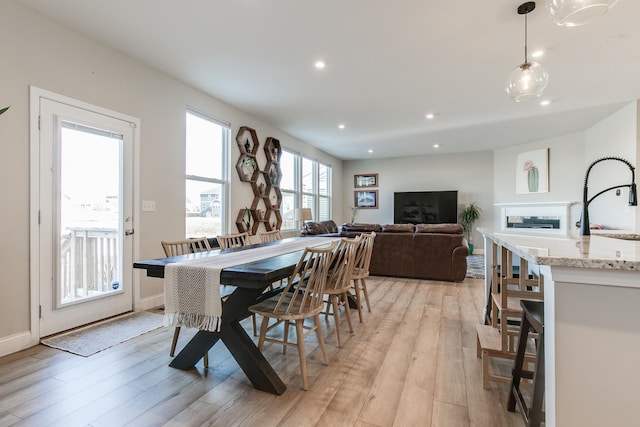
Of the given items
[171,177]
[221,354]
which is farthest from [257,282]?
[171,177]

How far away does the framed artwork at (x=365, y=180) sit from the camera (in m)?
9.17

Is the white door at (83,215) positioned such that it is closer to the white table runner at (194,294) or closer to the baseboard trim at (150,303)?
the baseboard trim at (150,303)

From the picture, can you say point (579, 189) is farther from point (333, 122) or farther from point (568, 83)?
point (333, 122)

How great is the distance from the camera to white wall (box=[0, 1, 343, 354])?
90.9 inches

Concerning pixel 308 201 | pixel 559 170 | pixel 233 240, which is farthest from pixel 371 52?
pixel 559 170

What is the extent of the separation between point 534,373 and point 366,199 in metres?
8.11

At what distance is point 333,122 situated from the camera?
547 centimetres

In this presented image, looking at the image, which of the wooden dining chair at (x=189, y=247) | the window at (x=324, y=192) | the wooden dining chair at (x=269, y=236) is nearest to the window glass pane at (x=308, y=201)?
the window at (x=324, y=192)

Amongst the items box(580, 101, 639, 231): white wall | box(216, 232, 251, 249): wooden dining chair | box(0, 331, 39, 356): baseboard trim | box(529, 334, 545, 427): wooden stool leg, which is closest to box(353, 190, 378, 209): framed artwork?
box(580, 101, 639, 231): white wall

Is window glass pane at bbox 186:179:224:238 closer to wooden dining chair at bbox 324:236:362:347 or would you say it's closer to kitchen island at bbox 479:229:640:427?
wooden dining chair at bbox 324:236:362:347

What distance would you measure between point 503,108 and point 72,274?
19.1 ft

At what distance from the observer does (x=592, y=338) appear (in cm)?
96

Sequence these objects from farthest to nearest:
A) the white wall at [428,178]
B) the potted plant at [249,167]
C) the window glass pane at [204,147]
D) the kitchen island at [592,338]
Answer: the white wall at [428,178] → the potted plant at [249,167] → the window glass pane at [204,147] → the kitchen island at [592,338]

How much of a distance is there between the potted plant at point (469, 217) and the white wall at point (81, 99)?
21.5 ft
